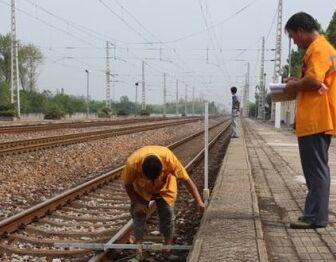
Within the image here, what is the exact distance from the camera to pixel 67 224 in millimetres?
8469

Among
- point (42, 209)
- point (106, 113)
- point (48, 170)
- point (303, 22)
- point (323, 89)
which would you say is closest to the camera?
point (323, 89)

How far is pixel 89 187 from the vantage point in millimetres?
11758

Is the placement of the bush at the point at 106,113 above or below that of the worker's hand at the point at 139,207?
below

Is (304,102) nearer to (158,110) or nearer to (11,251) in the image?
(11,251)

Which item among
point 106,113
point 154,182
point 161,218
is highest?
point 154,182

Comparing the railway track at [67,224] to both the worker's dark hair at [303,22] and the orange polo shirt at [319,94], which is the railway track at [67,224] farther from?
the worker's dark hair at [303,22]

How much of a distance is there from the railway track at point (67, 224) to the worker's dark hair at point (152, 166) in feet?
4.95

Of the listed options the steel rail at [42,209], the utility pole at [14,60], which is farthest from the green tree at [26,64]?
the steel rail at [42,209]

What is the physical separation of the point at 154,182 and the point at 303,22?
2.12 metres

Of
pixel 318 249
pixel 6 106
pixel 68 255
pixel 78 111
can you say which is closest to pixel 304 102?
pixel 318 249

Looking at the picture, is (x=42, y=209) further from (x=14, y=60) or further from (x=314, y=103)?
(x=14, y=60)

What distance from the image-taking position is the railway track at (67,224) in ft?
22.5

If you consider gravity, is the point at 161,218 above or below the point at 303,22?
below

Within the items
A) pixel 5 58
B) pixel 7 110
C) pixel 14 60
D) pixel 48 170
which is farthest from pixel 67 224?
pixel 5 58
